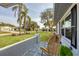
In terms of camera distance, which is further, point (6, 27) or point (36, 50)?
point (36, 50)

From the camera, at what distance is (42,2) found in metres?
4.45

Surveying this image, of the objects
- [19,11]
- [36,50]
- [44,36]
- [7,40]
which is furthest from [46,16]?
[7,40]

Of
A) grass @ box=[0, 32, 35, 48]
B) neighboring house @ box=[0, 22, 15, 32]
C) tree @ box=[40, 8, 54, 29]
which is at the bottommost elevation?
grass @ box=[0, 32, 35, 48]

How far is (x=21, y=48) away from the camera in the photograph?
463 cm

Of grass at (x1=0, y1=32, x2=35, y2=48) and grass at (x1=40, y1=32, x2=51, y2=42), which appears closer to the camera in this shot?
grass at (x1=0, y1=32, x2=35, y2=48)

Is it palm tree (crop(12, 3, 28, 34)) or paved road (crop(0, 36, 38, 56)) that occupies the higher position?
palm tree (crop(12, 3, 28, 34))

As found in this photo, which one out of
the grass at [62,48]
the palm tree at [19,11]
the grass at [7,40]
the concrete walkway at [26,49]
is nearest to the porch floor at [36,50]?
Answer: the concrete walkway at [26,49]

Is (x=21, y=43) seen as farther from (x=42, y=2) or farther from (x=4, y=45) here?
(x=42, y=2)

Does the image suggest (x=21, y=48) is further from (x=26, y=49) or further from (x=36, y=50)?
(x=36, y=50)

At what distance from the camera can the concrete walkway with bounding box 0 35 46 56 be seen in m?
4.52

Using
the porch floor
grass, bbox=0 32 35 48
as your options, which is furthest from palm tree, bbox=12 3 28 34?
the porch floor

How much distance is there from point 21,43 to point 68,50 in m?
1.03

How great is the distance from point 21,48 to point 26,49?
0.37 ft

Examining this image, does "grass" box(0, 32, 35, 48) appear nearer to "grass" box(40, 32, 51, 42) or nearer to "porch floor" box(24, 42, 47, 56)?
"porch floor" box(24, 42, 47, 56)
